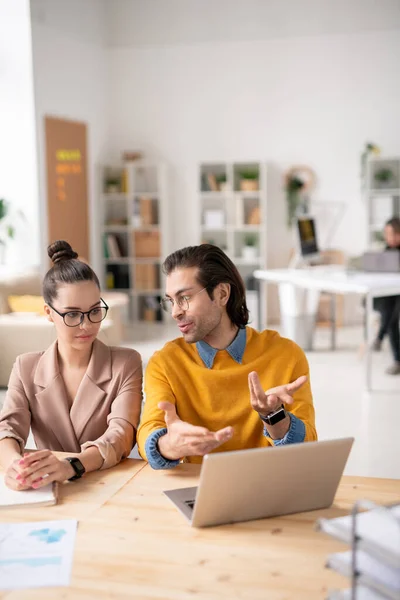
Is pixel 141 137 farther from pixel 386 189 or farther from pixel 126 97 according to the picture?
pixel 386 189

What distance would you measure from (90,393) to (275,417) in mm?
573

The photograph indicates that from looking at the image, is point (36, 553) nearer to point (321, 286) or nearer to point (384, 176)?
point (321, 286)

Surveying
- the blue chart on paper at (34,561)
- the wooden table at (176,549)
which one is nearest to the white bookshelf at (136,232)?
the wooden table at (176,549)

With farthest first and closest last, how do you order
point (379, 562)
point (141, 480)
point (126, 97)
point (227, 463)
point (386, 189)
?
1. point (126, 97)
2. point (386, 189)
3. point (141, 480)
4. point (227, 463)
5. point (379, 562)

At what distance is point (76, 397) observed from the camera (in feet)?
6.97

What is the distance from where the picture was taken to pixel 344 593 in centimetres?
111

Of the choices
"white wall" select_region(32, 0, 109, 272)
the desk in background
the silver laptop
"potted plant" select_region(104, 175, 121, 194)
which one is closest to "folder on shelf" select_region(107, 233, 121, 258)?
"white wall" select_region(32, 0, 109, 272)

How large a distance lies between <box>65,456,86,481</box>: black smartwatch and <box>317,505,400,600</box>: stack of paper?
804mm

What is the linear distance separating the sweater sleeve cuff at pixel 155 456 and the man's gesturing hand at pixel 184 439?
0.13ft

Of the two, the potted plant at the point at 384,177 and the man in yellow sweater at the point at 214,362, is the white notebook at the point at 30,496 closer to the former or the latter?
the man in yellow sweater at the point at 214,362

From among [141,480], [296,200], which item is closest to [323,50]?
[296,200]

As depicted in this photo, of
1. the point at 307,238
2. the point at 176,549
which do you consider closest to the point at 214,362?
the point at 176,549

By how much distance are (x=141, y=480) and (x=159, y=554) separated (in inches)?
15.9

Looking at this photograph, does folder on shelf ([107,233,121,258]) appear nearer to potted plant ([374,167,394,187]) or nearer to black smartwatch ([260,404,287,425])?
potted plant ([374,167,394,187])
